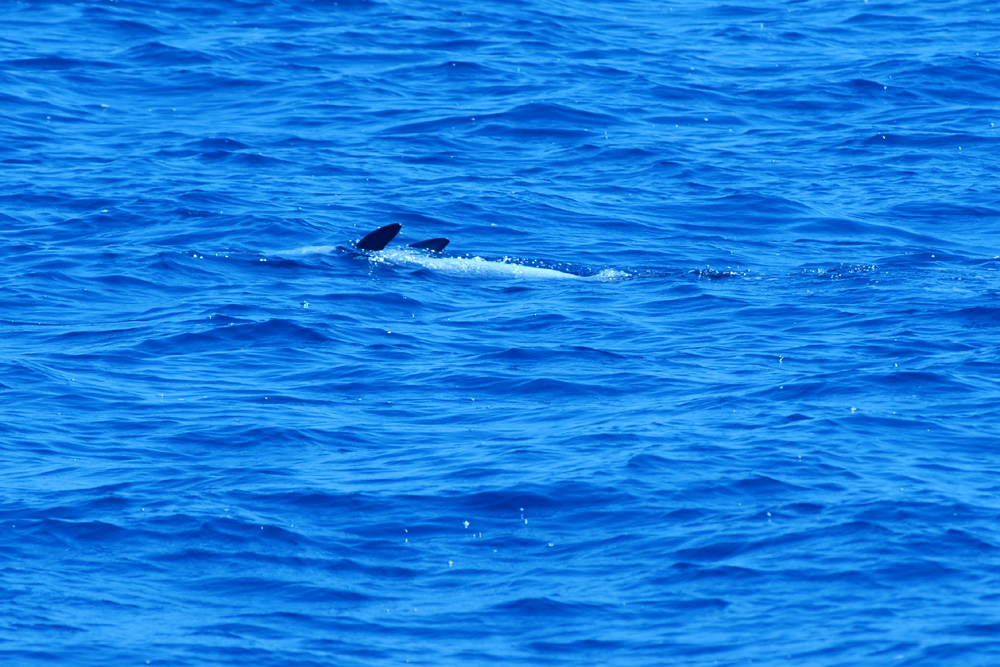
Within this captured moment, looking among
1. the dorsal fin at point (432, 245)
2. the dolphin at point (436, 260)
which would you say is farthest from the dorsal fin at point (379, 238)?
the dorsal fin at point (432, 245)

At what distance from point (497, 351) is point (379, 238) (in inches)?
178

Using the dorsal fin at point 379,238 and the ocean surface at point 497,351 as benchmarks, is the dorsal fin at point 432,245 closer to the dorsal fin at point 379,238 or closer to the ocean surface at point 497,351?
the ocean surface at point 497,351

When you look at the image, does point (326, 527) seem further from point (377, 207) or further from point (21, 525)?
point (377, 207)

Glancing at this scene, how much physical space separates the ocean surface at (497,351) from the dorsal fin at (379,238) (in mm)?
225

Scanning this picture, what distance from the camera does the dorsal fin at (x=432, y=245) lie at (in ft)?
69.1

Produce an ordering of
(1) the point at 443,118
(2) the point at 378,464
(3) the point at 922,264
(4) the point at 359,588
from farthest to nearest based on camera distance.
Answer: (1) the point at 443,118 < (3) the point at 922,264 < (2) the point at 378,464 < (4) the point at 359,588

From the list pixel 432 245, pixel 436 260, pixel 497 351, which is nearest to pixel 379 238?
pixel 432 245

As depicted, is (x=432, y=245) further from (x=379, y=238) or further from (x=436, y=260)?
(x=379, y=238)

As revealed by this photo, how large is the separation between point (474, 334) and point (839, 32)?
21163mm

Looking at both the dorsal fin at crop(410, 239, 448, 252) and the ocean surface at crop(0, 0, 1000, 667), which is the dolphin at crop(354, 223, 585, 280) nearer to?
the dorsal fin at crop(410, 239, 448, 252)

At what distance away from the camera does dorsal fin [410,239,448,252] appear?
2105cm

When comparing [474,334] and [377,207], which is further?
[377,207]

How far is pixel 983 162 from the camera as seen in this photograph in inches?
1035

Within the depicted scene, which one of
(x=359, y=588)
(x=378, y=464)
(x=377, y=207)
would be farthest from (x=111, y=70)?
(x=359, y=588)
